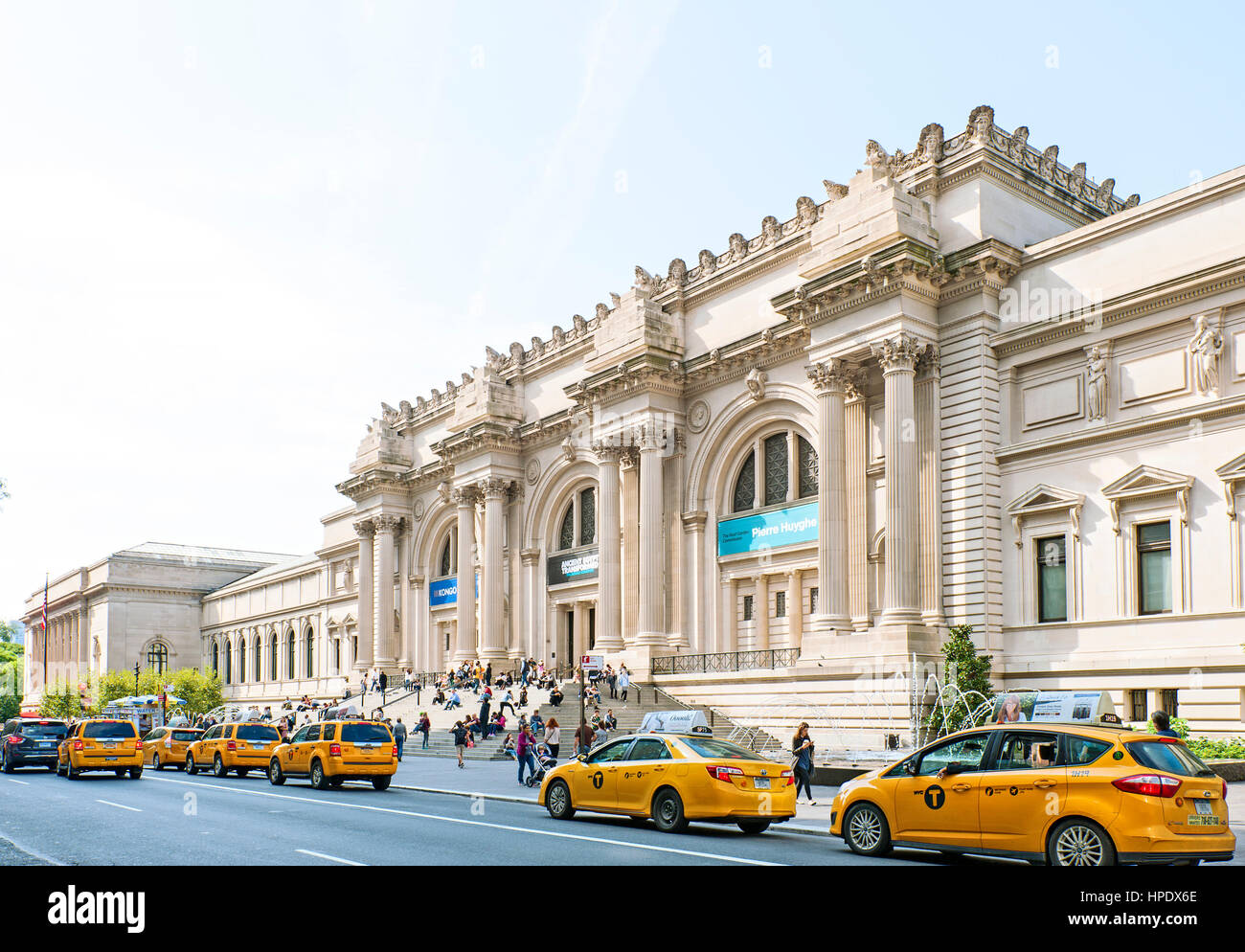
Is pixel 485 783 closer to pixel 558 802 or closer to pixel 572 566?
pixel 558 802

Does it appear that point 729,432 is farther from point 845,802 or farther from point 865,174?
point 845,802

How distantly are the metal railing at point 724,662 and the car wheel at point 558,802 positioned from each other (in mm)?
17621

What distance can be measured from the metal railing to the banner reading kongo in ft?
26.7

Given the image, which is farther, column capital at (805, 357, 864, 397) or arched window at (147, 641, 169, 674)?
arched window at (147, 641, 169, 674)

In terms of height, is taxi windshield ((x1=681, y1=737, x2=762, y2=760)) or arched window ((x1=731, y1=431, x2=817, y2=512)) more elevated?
arched window ((x1=731, y1=431, x2=817, y2=512))

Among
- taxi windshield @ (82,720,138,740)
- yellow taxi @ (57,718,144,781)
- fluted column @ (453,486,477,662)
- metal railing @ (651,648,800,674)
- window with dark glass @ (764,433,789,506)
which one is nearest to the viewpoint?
yellow taxi @ (57,718,144,781)

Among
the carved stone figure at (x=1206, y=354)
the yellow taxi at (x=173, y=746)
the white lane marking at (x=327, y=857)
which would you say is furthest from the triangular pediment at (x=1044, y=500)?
the yellow taxi at (x=173, y=746)

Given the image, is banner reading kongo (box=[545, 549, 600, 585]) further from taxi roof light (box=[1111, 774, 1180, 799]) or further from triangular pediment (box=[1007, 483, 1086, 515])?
taxi roof light (box=[1111, 774, 1180, 799])

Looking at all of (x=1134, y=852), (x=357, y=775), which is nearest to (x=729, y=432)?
(x=357, y=775)

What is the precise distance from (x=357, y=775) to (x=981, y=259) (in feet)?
70.2

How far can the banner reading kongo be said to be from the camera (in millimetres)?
51219

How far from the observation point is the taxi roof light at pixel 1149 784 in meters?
12.0

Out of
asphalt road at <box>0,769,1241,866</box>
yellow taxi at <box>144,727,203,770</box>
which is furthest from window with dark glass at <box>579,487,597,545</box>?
asphalt road at <box>0,769,1241,866</box>

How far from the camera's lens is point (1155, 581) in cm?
3022
